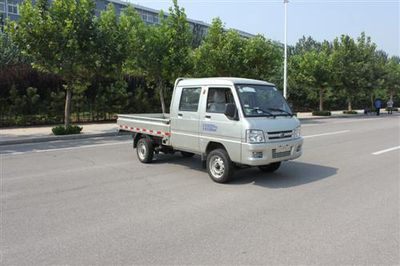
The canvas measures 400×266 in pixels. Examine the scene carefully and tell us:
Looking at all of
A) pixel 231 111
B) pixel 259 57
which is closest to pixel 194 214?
pixel 231 111

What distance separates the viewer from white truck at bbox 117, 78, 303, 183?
7.43 meters

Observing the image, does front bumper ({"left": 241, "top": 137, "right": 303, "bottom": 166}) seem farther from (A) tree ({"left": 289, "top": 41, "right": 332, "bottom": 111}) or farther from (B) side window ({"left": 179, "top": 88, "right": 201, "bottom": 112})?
(A) tree ({"left": 289, "top": 41, "right": 332, "bottom": 111})

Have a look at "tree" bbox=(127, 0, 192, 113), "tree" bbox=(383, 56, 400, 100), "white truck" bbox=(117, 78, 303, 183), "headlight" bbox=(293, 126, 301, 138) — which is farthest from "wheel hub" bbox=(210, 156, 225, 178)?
"tree" bbox=(383, 56, 400, 100)

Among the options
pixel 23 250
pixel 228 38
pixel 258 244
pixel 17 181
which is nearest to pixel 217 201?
pixel 258 244

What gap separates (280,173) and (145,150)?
3478 mm

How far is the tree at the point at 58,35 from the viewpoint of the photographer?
15.6 m

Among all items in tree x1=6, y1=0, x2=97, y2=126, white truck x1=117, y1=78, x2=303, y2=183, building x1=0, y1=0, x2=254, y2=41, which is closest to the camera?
white truck x1=117, y1=78, x2=303, y2=183

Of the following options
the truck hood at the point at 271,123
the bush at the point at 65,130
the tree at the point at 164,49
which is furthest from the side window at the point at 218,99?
the tree at the point at 164,49

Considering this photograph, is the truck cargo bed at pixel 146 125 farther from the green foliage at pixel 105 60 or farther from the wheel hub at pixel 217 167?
the green foliage at pixel 105 60

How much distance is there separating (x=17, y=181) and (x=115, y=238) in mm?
4247

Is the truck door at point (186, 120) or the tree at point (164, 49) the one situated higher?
the tree at point (164, 49)

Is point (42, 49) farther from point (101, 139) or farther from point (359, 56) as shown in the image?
point (359, 56)

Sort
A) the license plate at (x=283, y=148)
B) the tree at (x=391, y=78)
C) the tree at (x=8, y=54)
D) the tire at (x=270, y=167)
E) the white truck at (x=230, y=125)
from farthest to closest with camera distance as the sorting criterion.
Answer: the tree at (x=391, y=78)
the tree at (x=8, y=54)
the tire at (x=270, y=167)
the license plate at (x=283, y=148)
the white truck at (x=230, y=125)

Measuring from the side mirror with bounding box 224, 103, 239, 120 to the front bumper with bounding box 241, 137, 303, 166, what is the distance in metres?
0.60
